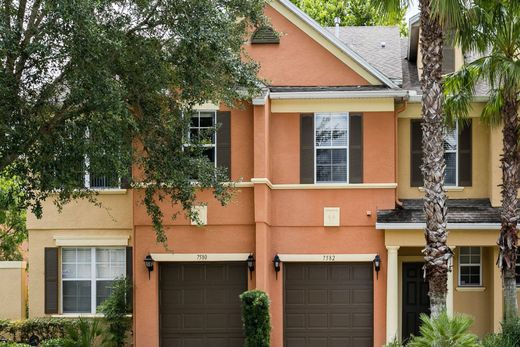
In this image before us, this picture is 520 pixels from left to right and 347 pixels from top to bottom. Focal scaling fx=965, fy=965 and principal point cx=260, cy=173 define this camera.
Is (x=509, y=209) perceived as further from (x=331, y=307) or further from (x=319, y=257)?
(x=331, y=307)

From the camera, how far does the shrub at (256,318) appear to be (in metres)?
21.6

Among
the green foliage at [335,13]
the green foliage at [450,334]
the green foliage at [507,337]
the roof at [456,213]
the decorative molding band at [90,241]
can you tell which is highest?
the green foliage at [335,13]

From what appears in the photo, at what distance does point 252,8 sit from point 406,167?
739cm

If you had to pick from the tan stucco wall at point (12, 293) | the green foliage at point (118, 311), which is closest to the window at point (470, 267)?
the green foliage at point (118, 311)

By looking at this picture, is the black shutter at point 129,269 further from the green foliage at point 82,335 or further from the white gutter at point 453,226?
the white gutter at point 453,226

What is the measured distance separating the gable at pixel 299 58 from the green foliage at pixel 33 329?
26.1ft

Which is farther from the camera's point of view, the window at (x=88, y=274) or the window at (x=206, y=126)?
the window at (x=88, y=274)

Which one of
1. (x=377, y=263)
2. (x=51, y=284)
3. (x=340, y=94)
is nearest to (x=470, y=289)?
(x=377, y=263)

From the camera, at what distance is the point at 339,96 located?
23.5 metres

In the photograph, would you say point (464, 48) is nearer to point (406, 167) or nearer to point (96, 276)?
point (406, 167)

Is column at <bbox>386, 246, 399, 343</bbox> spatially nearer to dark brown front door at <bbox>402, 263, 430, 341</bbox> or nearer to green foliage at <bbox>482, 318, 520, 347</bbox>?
dark brown front door at <bbox>402, 263, 430, 341</bbox>

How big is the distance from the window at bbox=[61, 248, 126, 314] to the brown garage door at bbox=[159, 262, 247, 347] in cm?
164

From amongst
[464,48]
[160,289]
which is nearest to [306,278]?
[160,289]

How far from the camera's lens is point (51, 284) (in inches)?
952
